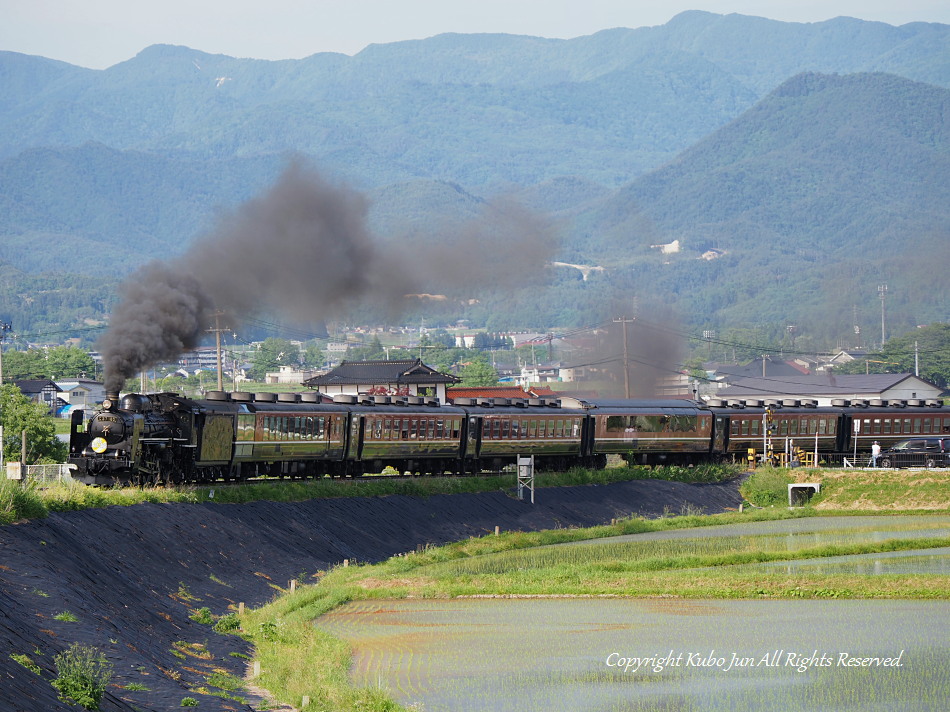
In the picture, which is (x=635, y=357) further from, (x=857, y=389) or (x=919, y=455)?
(x=919, y=455)

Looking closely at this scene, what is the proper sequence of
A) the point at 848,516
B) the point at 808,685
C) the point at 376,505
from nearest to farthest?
the point at 808,685 < the point at 376,505 < the point at 848,516

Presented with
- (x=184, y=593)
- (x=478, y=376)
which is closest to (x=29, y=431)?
(x=184, y=593)

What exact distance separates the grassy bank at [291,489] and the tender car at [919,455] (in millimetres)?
8108

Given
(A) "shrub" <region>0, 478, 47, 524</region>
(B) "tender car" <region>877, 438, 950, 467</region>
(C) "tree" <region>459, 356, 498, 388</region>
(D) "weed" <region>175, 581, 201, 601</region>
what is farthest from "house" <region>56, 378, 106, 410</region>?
(A) "shrub" <region>0, 478, 47, 524</region>

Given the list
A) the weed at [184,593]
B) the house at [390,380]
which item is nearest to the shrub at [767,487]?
the house at [390,380]

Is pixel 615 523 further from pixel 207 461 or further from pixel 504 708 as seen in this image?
pixel 504 708

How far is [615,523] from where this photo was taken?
59.7 metres

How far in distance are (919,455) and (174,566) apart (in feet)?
162

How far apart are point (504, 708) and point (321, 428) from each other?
33.6m

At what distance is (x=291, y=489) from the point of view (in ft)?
162

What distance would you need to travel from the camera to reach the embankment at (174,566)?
2230 centimetres

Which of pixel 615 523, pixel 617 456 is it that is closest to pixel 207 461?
pixel 615 523

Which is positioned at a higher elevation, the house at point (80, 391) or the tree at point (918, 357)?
the tree at point (918, 357)

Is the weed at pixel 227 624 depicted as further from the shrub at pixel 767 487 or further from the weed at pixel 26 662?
the shrub at pixel 767 487
